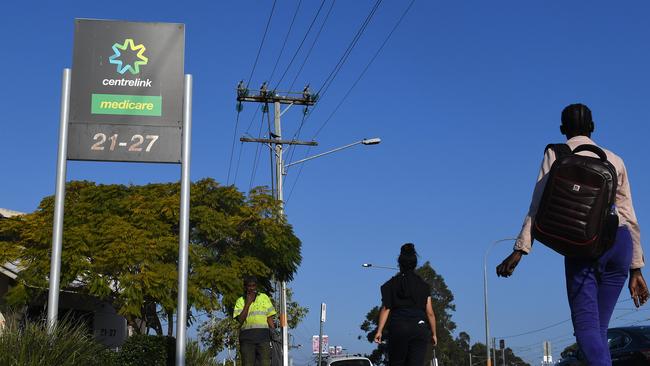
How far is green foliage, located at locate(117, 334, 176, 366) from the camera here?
1138 centimetres

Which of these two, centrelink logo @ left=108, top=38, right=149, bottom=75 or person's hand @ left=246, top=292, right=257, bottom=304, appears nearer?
centrelink logo @ left=108, top=38, right=149, bottom=75

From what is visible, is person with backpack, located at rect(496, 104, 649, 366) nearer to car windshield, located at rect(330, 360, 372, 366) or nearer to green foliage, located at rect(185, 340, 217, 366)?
green foliage, located at rect(185, 340, 217, 366)

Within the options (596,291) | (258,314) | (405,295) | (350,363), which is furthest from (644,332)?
(350,363)

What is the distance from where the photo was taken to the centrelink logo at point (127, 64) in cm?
951

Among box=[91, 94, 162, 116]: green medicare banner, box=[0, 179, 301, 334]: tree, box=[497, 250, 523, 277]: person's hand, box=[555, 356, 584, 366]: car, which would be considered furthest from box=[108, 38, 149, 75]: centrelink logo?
box=[0, 179, 301, 334]: tree

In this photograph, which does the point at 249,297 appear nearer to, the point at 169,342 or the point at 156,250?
the point at 169,342

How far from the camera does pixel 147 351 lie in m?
11.5

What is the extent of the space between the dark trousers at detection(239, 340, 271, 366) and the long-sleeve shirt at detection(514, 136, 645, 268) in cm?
689

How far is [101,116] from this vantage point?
9531 millimetres

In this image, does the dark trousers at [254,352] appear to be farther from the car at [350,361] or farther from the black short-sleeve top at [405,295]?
the car at [350,361]

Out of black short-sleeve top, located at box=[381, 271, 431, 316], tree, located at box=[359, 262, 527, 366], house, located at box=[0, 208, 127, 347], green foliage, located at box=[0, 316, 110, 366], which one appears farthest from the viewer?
tree, located at box=[359, 262, 527, 366]

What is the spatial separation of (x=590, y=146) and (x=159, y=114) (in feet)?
18.6

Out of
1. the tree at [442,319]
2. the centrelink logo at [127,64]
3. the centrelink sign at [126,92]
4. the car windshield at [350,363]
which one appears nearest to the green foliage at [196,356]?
the centrelink sign at [126,92]

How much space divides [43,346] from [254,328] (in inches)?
169
